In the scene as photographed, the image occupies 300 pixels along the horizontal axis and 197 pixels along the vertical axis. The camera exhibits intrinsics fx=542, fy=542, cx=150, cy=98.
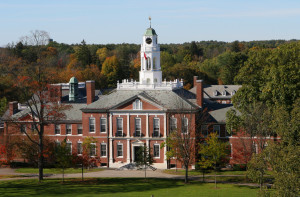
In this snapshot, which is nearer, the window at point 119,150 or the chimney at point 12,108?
the window at point 119,150

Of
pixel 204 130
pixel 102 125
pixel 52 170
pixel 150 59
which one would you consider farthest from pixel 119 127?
pixel 204 130

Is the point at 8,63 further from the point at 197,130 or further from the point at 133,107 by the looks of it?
the point at 197,130

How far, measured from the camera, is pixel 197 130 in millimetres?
62438

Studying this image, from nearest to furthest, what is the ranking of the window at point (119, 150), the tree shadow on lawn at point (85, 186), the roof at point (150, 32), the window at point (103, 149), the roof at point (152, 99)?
the tree shadow on lawn at point (85, 186) < the roof at point (152, 99) < the window at point (119, 150) < the window at point (103, 149) < the roof at point (150, 32)

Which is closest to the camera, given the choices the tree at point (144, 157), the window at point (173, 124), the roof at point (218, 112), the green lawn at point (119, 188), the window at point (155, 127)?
the green lawn at point (119, 188)

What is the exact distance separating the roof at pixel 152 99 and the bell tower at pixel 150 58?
3343mm

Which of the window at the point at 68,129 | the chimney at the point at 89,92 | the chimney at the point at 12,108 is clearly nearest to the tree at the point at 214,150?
the chimney at the point at 89,92

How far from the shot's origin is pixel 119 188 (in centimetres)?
5362

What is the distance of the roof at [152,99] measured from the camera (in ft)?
212

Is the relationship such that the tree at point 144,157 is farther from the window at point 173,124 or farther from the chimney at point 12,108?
the chimney at point 12,108

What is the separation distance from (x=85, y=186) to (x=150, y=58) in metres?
22.4

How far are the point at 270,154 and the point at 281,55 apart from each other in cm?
2180

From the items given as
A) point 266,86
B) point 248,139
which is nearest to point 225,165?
point 248,139

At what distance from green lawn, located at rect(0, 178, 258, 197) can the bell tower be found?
17.1 metres
